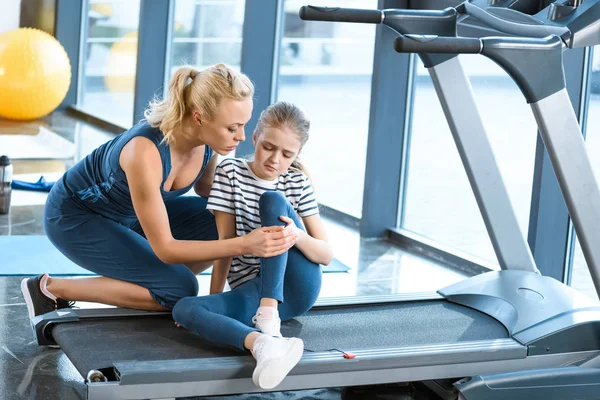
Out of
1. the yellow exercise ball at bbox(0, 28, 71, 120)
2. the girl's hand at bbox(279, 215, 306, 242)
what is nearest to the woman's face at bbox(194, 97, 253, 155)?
the girl's hand at bbox(279, 215, 306, 242)

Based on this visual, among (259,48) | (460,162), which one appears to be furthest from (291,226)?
(259,48)

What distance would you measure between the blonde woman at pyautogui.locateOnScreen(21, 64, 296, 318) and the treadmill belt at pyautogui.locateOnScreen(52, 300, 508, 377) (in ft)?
0.55

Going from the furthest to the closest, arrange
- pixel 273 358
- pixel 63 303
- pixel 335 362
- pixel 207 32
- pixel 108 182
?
pixel 207 32
pixel 63 303
pixel 108 182
pixel 335 362
pixel 273 358

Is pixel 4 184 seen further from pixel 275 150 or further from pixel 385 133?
pixel 275 150

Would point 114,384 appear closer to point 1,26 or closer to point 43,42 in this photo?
point 43,42

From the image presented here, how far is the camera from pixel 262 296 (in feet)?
7.82

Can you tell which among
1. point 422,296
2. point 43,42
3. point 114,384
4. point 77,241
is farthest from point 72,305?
point 43,42

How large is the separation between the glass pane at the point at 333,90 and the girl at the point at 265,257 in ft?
6.89

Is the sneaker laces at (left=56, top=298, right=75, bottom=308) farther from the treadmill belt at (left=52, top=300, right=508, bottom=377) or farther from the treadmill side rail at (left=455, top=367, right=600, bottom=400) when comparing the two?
the treadmill side rail at (left=455, top=367, right=600, bottom=400)

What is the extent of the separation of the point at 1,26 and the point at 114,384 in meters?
6.82

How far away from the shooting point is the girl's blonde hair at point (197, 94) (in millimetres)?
2385

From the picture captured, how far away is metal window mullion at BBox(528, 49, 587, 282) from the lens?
3.34 meters

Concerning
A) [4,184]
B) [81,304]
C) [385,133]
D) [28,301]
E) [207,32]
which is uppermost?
[207,32]

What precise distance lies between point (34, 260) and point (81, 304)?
57 centimetres
